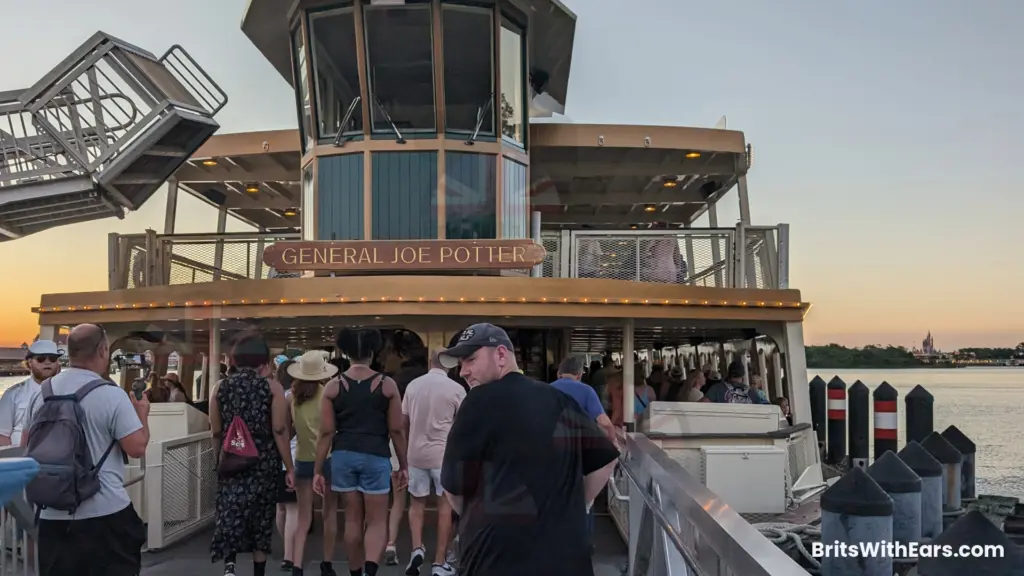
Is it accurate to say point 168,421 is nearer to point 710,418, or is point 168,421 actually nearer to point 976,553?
point 710,418

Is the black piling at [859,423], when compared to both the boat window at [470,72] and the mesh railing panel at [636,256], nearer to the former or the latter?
the mesh railing panel at [636,256]

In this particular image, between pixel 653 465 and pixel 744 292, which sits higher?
pixel 744 292

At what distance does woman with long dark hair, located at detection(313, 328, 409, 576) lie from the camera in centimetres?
560

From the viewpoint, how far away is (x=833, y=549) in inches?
227

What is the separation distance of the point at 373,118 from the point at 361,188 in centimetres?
87

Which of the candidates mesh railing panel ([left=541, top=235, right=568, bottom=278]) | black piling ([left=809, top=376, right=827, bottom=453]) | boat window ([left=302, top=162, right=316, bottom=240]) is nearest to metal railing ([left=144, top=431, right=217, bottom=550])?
boat window ([left=302, top=162, right=316, bottom=240])

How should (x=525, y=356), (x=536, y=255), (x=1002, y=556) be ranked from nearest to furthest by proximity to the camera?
1. (x=1002, y=556)
2. (x=536, y=255)
3. (x=525, y=356)

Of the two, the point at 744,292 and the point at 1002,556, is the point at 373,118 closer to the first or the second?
the point at 744,292

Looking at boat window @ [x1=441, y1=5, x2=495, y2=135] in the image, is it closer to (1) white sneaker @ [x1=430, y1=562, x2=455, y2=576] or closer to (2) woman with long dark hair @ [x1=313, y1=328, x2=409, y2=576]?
(2) woman with long dark hair @ [x1=313, y1=328, x2=409, y2=576]

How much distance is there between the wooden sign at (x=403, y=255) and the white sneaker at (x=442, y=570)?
4.12m

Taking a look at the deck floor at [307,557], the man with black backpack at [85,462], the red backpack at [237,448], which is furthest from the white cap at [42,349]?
the deck floor at [307,557]

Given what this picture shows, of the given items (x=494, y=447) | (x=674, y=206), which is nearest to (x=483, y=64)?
(x=674, y=206)

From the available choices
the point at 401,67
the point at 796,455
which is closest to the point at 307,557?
the point at 796,455

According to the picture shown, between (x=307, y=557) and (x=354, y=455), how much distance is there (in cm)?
159
